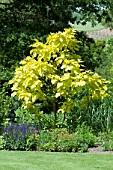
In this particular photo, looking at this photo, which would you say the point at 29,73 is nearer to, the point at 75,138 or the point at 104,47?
the point at 75,138

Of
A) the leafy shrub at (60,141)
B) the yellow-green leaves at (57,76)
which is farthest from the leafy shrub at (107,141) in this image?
the yellow-green leaves at (57,76)

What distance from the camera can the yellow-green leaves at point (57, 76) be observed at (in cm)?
914

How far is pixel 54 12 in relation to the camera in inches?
648

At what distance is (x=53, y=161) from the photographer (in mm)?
7117

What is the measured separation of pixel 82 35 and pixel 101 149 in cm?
893

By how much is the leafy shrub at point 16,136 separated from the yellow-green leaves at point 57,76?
0.72 metres

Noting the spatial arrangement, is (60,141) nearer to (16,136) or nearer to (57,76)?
(16,136)

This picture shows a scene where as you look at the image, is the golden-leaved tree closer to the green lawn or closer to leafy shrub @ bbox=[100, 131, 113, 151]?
leafy shrub @ bbox=[100, 131, 113, 151]

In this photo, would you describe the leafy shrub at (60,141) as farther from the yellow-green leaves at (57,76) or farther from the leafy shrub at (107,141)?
the yellow-green leaves at (57,76)

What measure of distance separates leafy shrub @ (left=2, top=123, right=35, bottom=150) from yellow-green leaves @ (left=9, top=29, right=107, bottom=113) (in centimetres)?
72

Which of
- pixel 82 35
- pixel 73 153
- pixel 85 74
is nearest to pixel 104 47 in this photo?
pixel 82 35

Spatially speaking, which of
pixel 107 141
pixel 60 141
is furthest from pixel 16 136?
pixel 107 141

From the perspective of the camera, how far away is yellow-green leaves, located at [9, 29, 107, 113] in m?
9.14

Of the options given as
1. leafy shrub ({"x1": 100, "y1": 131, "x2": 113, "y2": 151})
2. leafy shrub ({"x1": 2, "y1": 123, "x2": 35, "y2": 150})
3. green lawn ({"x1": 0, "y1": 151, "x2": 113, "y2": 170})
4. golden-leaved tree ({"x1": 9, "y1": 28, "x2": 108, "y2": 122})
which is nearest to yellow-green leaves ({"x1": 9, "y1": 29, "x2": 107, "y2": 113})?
golden-leaved tree ({"x1": 9, "y1": 28, "x2": 108, "y2": 122})
